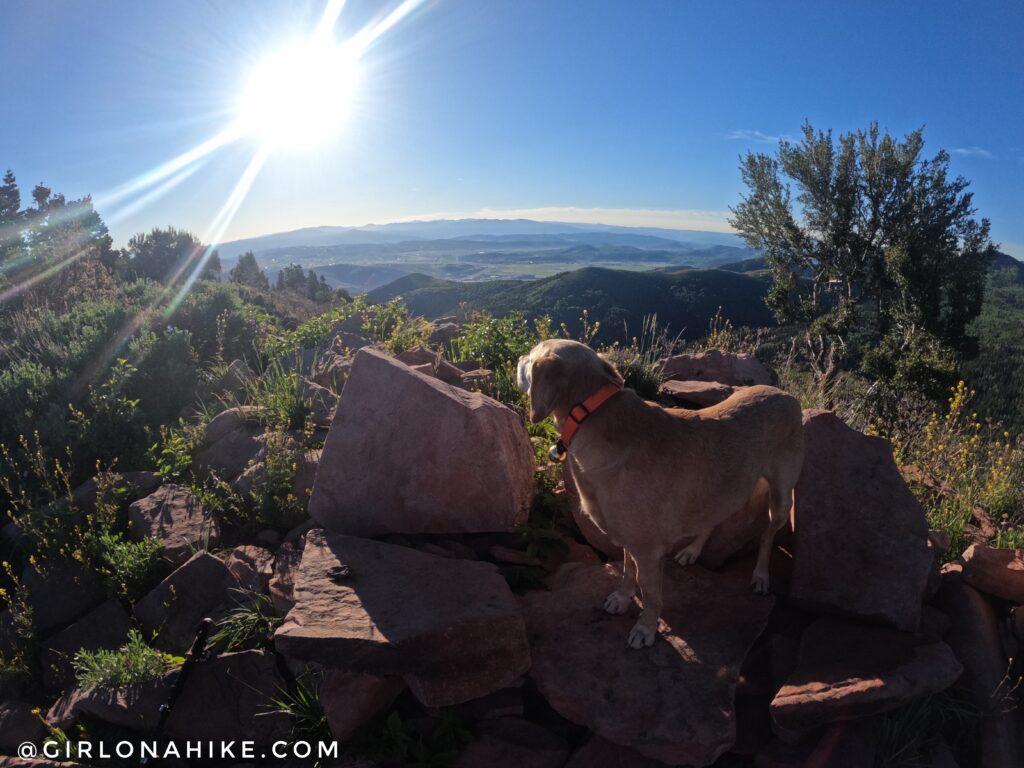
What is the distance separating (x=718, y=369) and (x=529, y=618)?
4.71 meters

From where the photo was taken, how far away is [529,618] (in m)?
3.83

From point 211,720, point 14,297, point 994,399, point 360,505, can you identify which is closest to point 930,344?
point 994,399

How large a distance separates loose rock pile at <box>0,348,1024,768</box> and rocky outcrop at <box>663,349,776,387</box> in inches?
113

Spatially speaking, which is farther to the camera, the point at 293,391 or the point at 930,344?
the point at 930,344

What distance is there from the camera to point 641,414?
131 inches

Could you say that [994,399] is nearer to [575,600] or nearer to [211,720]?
[575,600]

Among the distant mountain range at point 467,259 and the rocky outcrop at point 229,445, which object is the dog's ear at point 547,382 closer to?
the rocky outcrop at point 229,445

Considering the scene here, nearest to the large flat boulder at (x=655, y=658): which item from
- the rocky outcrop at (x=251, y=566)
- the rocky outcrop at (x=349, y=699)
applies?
the rocky outcrop at (x=349, y=699)

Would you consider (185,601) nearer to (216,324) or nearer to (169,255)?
(216,324)

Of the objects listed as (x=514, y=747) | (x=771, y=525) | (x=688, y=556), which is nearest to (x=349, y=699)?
(x=514, y=747)

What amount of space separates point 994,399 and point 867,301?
26.8 ft

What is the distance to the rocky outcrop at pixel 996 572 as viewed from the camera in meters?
3.77

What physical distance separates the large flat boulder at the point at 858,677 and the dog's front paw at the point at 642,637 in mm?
768

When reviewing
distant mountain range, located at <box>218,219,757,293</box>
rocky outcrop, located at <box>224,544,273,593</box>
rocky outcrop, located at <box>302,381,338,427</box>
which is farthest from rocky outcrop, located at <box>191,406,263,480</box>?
distant mountain range, located at <box>218,219,757,293</box>
